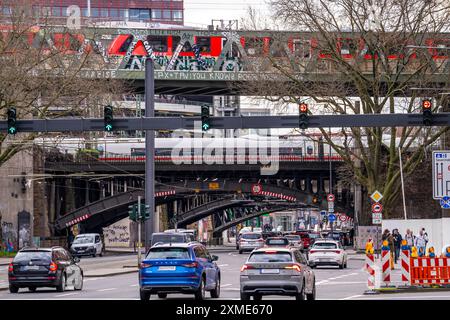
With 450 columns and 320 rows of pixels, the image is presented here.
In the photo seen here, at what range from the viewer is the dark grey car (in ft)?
92.2

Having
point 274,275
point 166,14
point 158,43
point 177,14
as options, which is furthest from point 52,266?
point 177,14

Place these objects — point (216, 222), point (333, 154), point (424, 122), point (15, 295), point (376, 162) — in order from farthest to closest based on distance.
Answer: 1. point (216, 222)
2. point (333, 154)
3. point (376, 162)
4. point (424, 122)
5. point (15, 295)

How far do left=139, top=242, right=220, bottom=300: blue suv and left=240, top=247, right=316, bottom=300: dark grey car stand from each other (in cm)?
130

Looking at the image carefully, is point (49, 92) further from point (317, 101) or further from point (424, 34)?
point (424, 34)

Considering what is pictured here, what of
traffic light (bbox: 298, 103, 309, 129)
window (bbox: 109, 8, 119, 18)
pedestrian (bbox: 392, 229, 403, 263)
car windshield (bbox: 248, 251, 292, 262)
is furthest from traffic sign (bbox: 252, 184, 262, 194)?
window (bbox: 109, 8, 119, 18)

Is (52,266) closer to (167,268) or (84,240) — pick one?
(167,268)

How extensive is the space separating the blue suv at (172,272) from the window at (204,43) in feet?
163

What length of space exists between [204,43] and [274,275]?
5205 centimetres

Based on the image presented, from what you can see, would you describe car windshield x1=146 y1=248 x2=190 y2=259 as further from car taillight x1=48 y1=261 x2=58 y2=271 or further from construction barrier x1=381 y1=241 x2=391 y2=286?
construction barrier x1=381 y1=241 x2=391 y2=286

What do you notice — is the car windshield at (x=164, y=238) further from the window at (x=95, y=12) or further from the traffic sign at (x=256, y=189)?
the window at (x=95, y=12)
